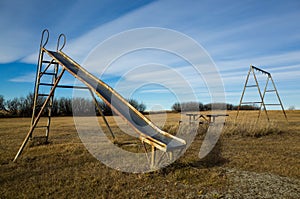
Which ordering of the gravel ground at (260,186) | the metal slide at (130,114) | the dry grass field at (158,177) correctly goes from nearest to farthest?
the gravel ground at (260,186) < the dry grass field at (158,177) < the metal slide at (130,114)

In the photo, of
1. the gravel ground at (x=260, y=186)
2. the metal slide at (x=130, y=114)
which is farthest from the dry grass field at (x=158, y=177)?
the metal slide at (x=130, y=114)

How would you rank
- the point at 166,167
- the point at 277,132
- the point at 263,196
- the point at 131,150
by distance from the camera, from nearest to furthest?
the point at 263,196, the point at 166,167, the point at 131,150, the point at 277,132

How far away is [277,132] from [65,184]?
12.0 m

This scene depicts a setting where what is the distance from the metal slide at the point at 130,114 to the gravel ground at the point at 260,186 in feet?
4.32

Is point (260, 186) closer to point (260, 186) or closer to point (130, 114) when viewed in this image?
point (260, 186)

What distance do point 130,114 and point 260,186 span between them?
10.8 feet

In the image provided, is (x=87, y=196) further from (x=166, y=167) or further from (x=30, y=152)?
(x=30, y=152)

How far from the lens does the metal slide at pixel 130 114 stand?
4.88 meters

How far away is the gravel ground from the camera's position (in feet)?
12.7

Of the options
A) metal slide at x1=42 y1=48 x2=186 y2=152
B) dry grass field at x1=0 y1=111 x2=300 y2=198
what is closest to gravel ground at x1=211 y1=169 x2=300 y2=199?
dry grass field at x1=0 y1=111 x2=300 y2=198

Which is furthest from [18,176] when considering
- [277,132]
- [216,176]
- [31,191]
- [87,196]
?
[277,132]

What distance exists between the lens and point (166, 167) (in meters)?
5.37

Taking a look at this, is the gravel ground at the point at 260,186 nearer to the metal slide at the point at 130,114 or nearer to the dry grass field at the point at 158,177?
the dry grass field at the point at 158,177

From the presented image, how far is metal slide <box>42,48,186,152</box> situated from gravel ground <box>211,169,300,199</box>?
132cm
